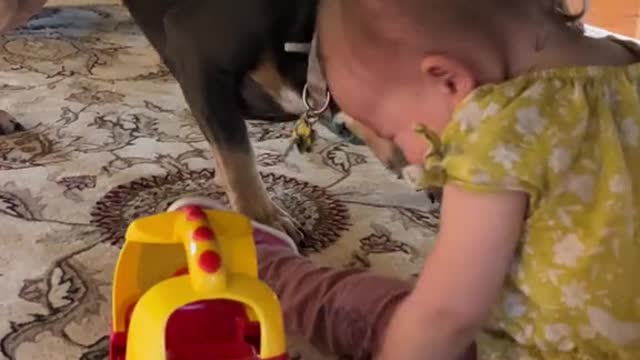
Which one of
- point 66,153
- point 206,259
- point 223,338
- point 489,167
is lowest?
point 66,153

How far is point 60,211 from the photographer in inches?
54.8

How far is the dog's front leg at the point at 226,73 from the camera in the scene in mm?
1251

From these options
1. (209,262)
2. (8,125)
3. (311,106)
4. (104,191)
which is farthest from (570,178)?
(8,125)

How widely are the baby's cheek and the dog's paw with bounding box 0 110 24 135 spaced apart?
3.52 feet

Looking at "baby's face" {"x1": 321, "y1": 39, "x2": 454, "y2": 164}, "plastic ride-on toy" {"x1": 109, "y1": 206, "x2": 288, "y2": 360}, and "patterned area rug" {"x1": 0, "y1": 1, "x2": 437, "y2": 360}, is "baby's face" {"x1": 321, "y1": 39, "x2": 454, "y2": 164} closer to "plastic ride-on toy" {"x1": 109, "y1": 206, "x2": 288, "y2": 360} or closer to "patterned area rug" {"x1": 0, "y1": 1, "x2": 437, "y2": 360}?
"plastic ride-on toy" {"x1": 109, "y1": 206, "x2": 288, "y2": 360}

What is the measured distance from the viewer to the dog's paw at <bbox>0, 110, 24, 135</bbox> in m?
1.75

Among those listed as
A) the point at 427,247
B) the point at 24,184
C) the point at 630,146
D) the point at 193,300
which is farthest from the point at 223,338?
the point at 24,184

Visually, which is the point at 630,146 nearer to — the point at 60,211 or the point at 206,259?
the point at 206,259

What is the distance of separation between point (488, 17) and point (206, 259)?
282mm

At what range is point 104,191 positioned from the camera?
4.83ft

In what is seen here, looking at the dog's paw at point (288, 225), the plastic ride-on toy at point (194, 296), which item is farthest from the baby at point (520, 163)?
the dog's paw at point (288, 225)

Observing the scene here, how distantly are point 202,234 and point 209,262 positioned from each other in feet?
0.13

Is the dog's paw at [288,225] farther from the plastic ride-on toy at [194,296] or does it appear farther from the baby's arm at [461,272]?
the baby's arm at [461,272]

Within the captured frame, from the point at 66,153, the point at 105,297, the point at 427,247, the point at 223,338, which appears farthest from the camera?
the point at 66,153
